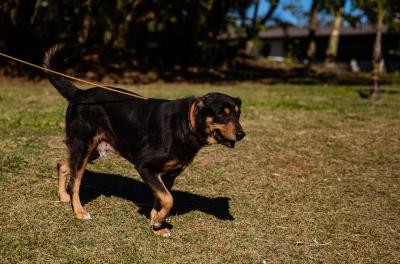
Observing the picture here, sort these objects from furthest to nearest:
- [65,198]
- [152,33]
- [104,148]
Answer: [152,33]
[65,198]
[104,148]

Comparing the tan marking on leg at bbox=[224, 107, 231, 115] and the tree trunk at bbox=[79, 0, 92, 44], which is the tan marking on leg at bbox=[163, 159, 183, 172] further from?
the tree trunk at bbox=[79, 0, 92, 44]

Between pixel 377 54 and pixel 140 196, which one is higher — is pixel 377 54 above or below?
above

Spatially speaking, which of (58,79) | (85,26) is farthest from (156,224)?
(85,26)

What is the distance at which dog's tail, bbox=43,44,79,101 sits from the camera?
668 cm

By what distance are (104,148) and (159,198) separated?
135 centimetres

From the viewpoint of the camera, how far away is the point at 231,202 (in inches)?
280

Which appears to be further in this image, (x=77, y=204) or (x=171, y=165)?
(x=77, y=204)

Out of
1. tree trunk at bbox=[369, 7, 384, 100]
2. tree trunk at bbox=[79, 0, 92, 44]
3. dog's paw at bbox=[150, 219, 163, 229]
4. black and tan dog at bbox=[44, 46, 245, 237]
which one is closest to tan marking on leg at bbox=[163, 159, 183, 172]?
black and tan dog at bbox=[44, 46, 245, 237]

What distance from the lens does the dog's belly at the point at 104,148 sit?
21.0 ft


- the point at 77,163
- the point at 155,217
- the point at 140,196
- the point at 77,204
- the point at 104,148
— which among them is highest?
the point at 104,148

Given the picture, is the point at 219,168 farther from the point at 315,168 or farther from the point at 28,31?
the point at 28,31

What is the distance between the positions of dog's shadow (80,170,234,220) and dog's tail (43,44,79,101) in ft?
4.82

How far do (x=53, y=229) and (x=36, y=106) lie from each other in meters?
9.39

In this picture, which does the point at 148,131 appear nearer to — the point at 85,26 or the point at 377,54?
the point at 377,54
